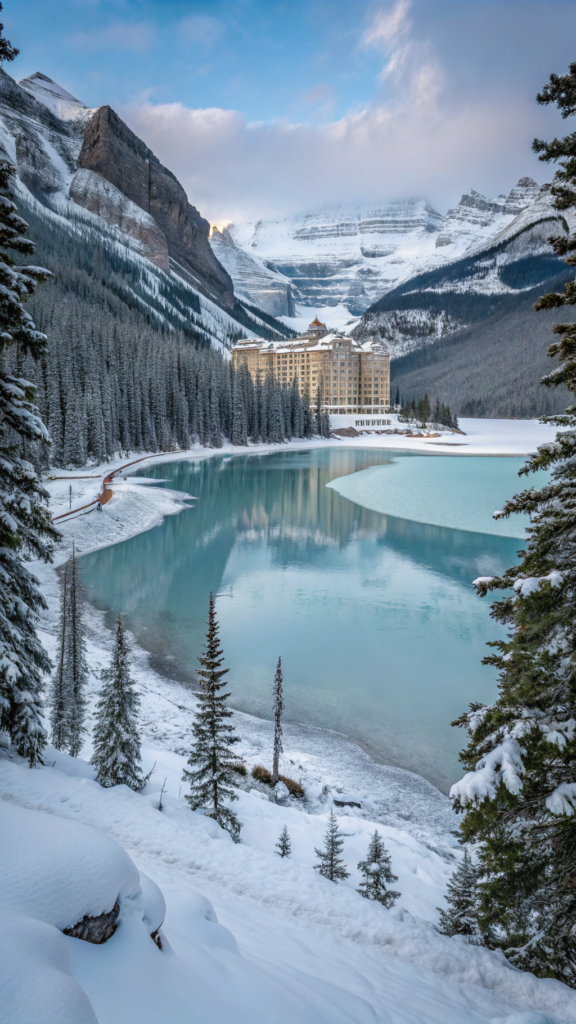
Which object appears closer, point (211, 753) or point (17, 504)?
point (17, 504)

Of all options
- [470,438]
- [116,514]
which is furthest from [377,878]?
[470,438]

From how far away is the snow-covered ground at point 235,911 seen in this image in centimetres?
317

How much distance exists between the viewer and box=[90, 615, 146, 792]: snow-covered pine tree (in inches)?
340

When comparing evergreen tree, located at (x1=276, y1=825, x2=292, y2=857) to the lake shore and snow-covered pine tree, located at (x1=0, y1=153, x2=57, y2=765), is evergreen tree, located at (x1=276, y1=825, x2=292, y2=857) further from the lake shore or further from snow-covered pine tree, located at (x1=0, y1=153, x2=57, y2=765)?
snow-covered pine tree, located at (x1=0, y1=153, x2=57, y2=765)

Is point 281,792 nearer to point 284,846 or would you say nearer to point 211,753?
point 211,753

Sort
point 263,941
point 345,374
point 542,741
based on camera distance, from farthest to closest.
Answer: point 345,374
point 263,941
point 542,741

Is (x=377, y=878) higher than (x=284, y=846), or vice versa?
(x=377, y=878)

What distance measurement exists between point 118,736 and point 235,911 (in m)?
3.80

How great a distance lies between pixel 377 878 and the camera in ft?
23.9

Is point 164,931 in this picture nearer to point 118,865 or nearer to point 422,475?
point 118,865

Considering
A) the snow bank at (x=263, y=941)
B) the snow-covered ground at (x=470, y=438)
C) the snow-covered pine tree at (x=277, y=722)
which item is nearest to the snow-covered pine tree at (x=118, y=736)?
the snow bank at (x=263, y=941)

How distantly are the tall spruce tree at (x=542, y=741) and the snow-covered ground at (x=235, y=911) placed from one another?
2.13ft

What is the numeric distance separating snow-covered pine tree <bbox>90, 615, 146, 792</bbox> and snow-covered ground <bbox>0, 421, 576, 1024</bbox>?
0.43m

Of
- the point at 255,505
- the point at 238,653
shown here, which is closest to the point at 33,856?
the point at 238,653
